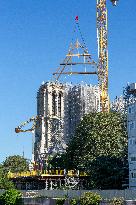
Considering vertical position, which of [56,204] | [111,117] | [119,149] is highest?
[111,117]

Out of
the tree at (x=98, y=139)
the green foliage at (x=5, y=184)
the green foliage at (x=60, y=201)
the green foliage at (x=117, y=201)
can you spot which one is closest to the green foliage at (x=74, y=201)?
the green foliage at (x=60, y=201)

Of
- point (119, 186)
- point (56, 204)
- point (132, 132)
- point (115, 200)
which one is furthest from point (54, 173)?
point (115, 200)

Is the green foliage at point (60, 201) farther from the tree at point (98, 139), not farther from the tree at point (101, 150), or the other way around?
the tree at point (98, 139)

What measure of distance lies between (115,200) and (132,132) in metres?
29.0

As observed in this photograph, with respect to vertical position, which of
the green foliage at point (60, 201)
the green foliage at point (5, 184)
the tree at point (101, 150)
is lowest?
the green foliage at point (60, 201)

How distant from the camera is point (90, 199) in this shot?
76312 mm

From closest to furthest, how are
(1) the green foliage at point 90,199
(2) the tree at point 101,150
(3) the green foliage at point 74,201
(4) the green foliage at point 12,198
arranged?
(1) the green foliage at point 90,199 < (3) the green foliage at point 74,201 < (4) the green foliage at point 12,198 < (2) the tree at point 101,150

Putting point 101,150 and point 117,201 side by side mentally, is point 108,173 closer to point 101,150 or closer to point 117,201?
point 101,150

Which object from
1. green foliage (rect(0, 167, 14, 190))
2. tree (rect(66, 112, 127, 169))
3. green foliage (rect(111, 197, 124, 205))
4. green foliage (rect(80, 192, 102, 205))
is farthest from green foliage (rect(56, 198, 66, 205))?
green foliage (rect(0, 167, 14, 190))

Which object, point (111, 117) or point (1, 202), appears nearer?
point (1, 202)

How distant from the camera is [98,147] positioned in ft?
406

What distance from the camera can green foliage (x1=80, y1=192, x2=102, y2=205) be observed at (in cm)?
7562

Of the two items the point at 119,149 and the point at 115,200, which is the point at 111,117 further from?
the point at 115,200

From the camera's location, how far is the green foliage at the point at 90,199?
248 ft
